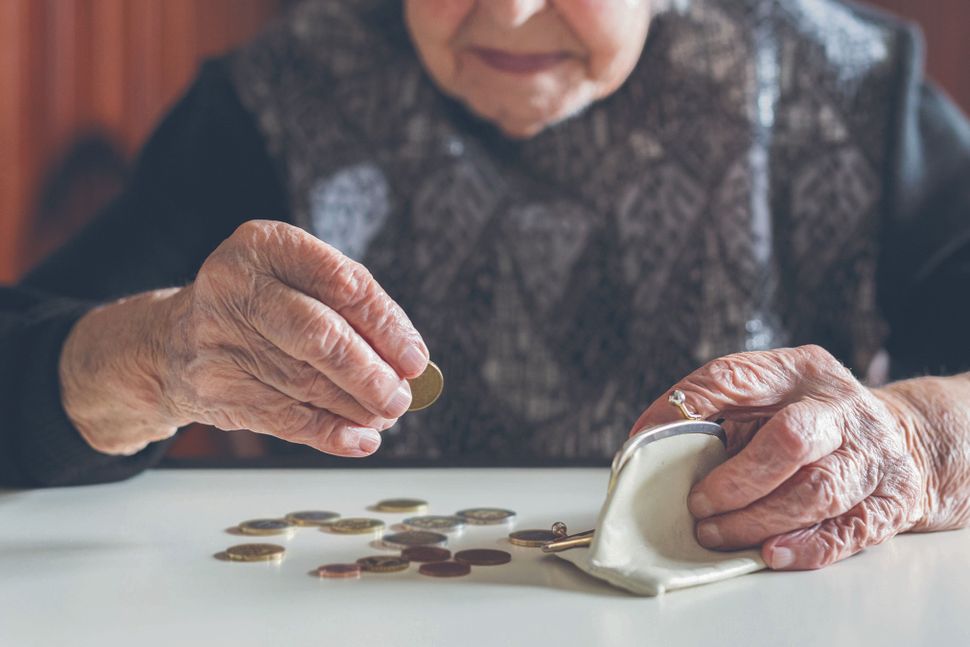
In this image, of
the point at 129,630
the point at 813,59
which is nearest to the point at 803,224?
the point at 813,59

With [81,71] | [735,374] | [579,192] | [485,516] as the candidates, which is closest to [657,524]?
[735,374]

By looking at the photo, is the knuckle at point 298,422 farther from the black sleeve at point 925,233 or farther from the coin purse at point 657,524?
the black sleeve at point 925,233

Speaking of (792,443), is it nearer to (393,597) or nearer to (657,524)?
(657,524)

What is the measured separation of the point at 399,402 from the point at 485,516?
25 centimetres

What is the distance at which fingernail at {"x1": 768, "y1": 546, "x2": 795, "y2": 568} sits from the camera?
2.83 ft

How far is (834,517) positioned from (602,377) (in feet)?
2.88

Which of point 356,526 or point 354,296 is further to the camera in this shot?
point 356,526

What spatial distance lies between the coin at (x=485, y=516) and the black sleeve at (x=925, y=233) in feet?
2.75

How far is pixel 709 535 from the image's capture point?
88 cm

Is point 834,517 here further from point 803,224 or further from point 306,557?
point 803,224

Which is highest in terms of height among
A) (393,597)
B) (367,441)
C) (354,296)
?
(354,296)

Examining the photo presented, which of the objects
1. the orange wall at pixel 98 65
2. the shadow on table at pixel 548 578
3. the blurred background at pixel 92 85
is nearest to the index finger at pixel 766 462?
the shadow on table at pixel 548 578

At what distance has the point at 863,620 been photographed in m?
0.74

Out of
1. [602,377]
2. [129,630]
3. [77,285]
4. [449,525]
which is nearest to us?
[129,630]
